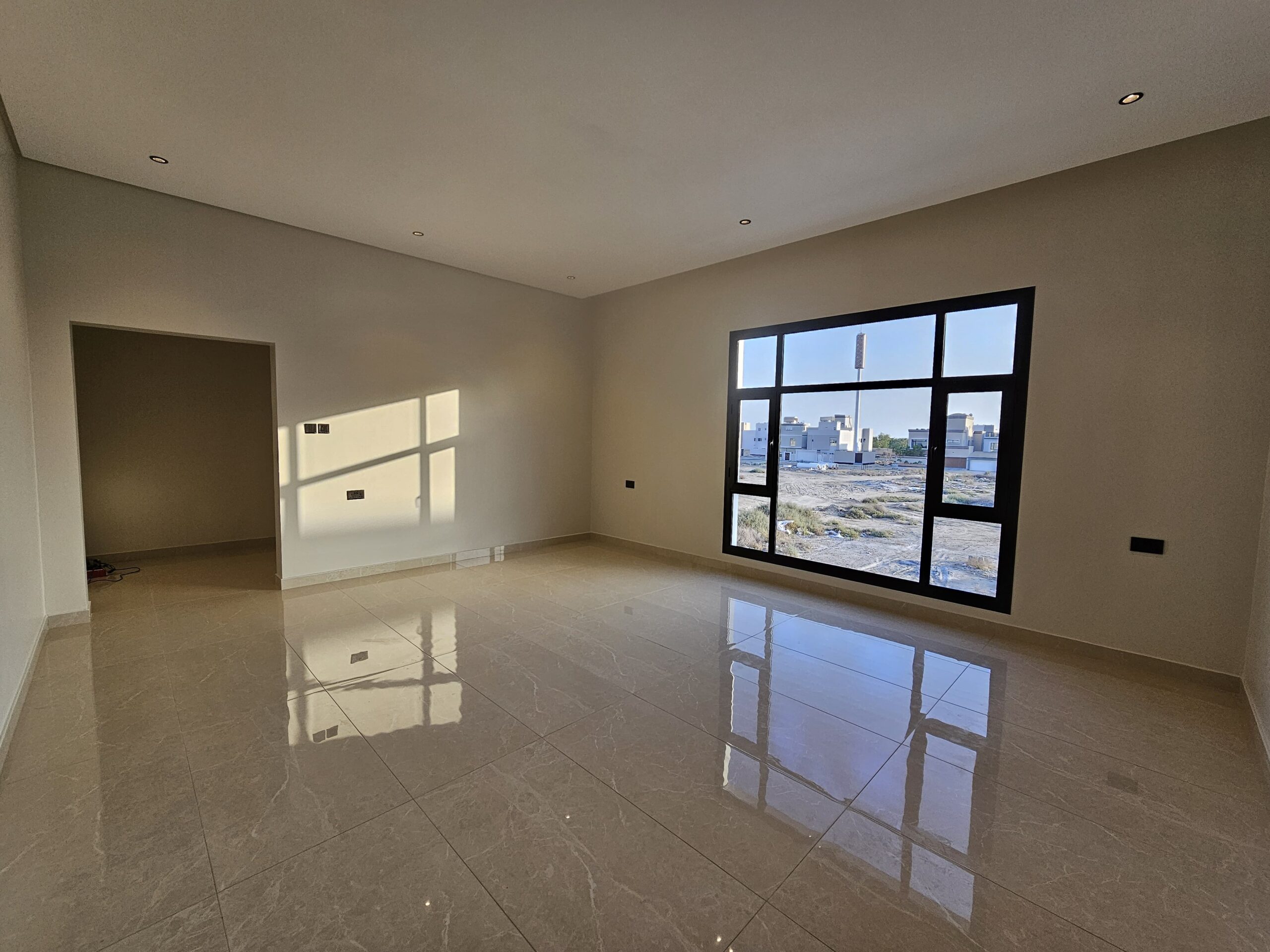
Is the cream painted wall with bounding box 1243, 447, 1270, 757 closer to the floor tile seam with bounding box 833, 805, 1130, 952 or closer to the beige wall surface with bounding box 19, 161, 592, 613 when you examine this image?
the floor tile seam with bounding box 833, 805, 1130, 952

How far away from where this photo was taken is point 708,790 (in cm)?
210

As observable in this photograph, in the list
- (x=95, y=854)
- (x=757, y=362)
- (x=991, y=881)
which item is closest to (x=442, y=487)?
(x=757, y=362)

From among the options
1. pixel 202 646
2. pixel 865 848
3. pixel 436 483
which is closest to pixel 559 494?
pixel 436 483

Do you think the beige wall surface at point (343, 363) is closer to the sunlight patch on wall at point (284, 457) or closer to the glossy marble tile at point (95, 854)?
the sunlight patch on wall at point (284, 457)

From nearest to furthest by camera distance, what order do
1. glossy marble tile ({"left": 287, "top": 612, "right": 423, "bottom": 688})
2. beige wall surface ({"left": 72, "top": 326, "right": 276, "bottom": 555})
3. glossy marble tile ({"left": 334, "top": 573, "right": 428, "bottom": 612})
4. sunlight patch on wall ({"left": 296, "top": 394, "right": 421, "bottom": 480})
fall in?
1. glossy marble tile ({"left": 287, "top": 612, "right": 423, "bottom": 688})
2. glossy marble tile ({"left": 334, "top": 573, "right": 428, "bottom": 612})
3. sunlight patch on wall ({"left": 296, "top": 394, "right": 421, "bottom": 480})
4. beige wall surface ({"left": 72, "top": 326, "right": 276, "bottom": 555})

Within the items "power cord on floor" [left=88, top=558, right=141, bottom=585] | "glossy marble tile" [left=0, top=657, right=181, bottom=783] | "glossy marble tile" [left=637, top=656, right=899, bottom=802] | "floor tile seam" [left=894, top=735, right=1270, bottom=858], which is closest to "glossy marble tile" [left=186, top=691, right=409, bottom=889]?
"glossy marble tile" [left=0, top=657, right=181, bottom=783]

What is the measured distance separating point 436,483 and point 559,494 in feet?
5.34

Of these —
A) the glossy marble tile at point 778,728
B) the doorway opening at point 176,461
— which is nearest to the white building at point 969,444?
the glossy marble tile at point 778,728

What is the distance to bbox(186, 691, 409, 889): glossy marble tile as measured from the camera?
1.80m

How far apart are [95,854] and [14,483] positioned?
7.80ft

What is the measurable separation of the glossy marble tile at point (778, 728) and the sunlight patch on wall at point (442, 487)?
3.47 metres

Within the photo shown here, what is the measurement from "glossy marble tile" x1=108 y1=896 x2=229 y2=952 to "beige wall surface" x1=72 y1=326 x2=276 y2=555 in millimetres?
4734

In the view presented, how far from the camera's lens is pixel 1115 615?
3.37 meters

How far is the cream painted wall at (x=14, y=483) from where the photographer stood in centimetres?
254
